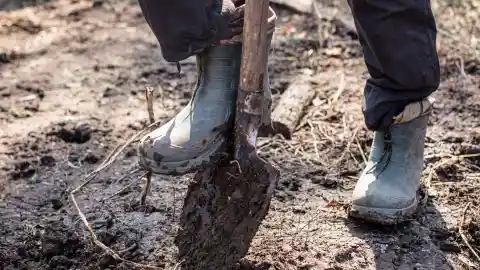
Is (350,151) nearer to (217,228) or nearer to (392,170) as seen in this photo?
(392,170)

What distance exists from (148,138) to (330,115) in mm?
1369

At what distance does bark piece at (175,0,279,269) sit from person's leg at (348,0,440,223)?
1.30 ft

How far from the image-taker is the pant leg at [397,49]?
2.30m

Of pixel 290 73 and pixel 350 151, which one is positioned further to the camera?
pixel 290 73

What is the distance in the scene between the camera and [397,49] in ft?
7.73

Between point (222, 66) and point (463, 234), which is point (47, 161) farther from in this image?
point (463, 234)

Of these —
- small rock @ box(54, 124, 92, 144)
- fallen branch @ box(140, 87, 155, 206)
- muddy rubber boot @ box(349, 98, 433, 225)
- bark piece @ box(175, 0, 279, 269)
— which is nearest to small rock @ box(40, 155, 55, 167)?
small rock @ box(54, 124, 92, 144)

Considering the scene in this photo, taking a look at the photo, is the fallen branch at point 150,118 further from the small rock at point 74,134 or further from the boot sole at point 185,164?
the small rock at point 74,134

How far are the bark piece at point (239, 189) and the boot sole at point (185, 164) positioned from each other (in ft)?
0.17

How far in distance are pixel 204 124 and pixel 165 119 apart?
1204mm

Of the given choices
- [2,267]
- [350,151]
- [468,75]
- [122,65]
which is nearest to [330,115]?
[350,151]

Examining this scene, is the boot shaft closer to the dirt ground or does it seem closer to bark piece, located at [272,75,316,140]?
the dirt ground

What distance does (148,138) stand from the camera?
2291 millimetres

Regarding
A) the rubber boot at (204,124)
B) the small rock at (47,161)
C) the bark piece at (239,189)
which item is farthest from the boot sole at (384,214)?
the small rock at (47,161)
